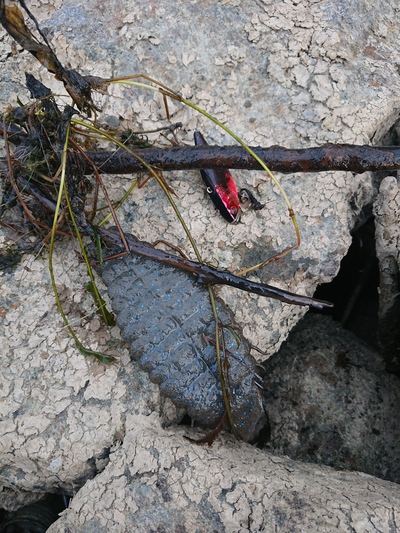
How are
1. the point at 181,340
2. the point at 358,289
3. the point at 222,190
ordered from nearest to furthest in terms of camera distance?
the point at 181,340, the point at 222,190, the point at 358,289

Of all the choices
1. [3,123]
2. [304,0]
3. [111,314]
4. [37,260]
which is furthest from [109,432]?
[304,0]

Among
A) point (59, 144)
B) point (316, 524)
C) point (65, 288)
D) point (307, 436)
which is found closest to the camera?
point (316, 524)

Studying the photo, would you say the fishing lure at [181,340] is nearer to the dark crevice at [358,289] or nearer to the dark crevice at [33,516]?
the dark crevice at [33,516]

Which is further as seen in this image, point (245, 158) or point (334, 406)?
point (334, 406)

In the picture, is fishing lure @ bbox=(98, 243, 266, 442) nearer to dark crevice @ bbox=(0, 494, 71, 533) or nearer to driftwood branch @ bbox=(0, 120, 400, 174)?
driftwood branch @ bbox=(0, 120, 400, 174)

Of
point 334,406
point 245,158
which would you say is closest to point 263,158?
point 245,158

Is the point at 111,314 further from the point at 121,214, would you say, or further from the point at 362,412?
the point at 362,412

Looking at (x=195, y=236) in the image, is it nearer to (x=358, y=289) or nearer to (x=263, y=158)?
(x=263, y=158)
